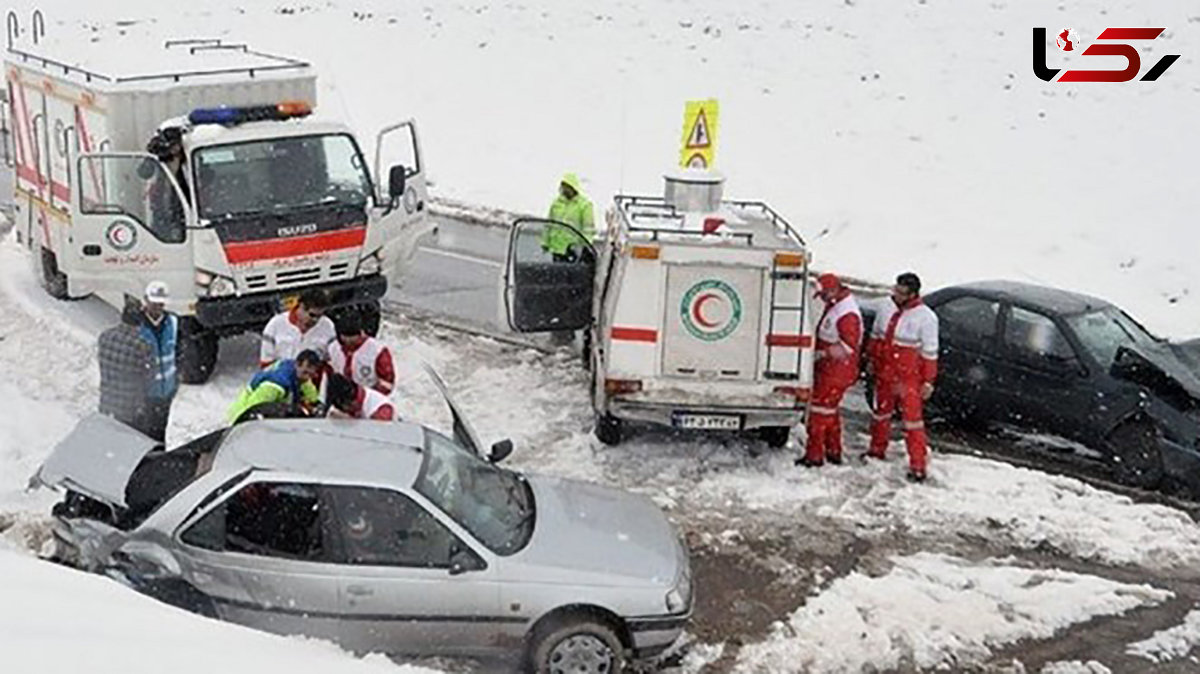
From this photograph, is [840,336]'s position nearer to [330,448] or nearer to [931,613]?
[931,613]

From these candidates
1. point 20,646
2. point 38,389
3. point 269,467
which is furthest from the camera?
point 38,389

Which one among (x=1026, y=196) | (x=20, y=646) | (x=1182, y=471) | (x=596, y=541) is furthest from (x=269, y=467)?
(x=1026, y=196)

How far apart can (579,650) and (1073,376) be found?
6.40 m

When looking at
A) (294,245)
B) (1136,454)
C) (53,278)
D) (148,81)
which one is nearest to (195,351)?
(294,245)

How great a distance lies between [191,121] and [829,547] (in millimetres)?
7631

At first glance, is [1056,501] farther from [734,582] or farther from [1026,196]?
[1026,196]

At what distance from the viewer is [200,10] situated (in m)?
40.4

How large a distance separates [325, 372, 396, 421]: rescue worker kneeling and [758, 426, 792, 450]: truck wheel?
3832mm

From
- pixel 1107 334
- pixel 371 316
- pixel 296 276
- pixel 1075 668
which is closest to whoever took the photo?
pixel 1075 668

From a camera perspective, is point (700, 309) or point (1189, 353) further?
point (1189, 353)

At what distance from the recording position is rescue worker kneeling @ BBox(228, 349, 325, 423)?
1013 cm

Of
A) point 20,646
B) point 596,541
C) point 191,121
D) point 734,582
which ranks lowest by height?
point 734,582

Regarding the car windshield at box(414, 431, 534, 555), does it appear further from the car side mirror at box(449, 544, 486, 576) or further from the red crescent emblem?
the red crescent emblem

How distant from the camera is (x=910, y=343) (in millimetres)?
12336
